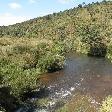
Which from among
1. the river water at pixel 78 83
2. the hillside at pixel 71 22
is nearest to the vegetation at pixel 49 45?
the hillside at pixel 71 22

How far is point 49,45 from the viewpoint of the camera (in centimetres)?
7188

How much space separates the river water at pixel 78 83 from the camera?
135ft

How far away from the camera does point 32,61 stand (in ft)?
196

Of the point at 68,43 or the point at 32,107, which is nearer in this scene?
the point at 32,107

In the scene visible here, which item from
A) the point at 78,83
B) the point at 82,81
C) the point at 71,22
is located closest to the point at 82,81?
the point at 82,81

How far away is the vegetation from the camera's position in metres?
42.3

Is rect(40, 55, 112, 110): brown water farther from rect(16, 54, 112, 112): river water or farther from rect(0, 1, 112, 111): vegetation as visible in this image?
rect(0, 1, 112, 111): vegetation

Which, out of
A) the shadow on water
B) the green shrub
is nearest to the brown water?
the green shrub

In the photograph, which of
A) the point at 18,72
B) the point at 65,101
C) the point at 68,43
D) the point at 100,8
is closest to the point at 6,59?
the point at 18,72

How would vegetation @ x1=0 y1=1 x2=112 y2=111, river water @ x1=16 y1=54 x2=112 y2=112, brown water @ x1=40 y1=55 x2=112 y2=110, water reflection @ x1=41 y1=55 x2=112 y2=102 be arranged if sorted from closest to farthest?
river water @ x1=16 y1=54 x2=112 y2=112, vegetation @ x1=0 y1=1 x2=112 y2=111, brown water @ x1=40 y1=55 x2=112 y2=110, water reflection @ x1=41 y1=55 x2=112 y2=102

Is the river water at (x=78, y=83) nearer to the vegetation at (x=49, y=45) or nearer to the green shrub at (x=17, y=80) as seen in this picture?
the vegetation at (x=49, y=45)

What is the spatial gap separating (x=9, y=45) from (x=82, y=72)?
14.7m

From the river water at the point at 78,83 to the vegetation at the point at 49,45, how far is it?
9.28 feet

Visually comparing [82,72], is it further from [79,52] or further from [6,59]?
[79,52]
